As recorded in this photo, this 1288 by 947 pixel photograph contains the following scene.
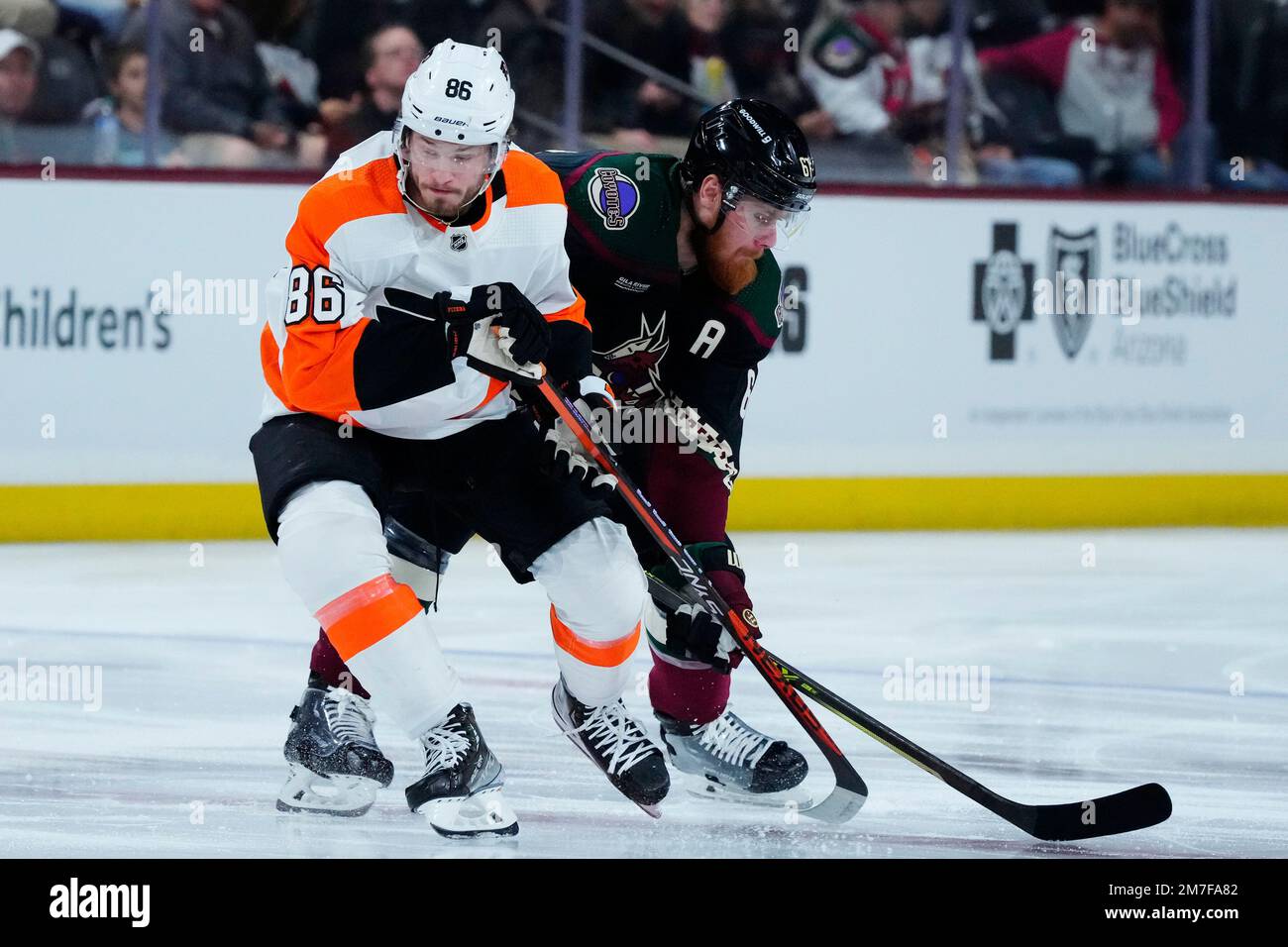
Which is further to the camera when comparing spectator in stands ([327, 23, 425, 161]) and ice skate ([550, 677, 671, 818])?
spectator in stands ([327, 23, 425, 161])

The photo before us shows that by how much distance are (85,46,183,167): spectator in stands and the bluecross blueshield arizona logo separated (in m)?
3.07

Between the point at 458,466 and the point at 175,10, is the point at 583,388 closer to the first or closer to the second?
the point at 458,466

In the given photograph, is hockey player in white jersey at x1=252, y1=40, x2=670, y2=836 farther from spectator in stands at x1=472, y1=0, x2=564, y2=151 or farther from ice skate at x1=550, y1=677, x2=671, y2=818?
spectator in stands at x1=472, y1=0, x2=564, y2=151

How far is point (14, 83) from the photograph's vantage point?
554 cm

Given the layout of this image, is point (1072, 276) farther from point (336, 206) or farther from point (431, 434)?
point (336, 206)

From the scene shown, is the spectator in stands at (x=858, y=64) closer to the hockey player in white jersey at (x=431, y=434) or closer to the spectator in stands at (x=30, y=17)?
the spectator in stands at (x=30, y=17)

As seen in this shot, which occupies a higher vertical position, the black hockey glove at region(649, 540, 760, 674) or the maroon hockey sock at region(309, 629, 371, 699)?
the black hockey glove at region(649, 540, 760, 674)

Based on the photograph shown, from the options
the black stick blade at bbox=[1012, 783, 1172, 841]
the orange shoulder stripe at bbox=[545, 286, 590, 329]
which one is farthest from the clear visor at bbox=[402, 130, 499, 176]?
the black stick blade at bbox=[1012, 783, 1172, 841]

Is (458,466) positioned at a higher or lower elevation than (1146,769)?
higher

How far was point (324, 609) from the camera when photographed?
254 cm

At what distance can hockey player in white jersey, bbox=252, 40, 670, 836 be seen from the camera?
2531 millimetres

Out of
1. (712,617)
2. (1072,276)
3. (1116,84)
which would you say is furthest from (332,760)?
(1116,84)
